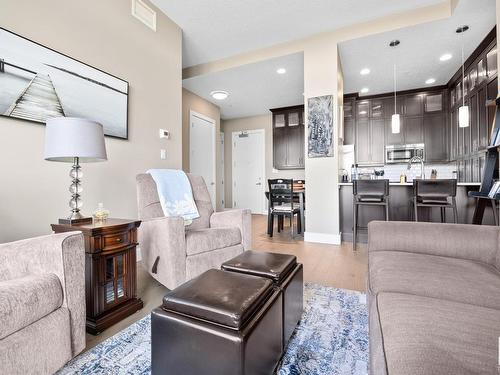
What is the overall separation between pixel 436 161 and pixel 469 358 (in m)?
5.98

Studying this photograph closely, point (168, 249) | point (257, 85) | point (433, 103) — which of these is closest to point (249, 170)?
point (257, 85)

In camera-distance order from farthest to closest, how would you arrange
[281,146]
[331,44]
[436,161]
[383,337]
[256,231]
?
[281,146]
[436,161]
[256,231]
[331,44]
[383,337]

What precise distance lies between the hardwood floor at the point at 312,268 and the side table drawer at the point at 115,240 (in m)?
0.45

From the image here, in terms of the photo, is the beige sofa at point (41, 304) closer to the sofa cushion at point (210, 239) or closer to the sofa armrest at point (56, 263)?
the sofa armrest at point (56, 263)

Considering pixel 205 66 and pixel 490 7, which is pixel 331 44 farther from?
pixel 205 66

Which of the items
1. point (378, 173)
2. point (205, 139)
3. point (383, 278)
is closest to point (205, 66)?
point (205, 139)

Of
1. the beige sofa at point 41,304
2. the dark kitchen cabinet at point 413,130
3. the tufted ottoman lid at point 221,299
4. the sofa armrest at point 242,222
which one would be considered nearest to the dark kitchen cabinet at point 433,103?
the dark kitchen cabinet at point 413,130

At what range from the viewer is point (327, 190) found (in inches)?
141

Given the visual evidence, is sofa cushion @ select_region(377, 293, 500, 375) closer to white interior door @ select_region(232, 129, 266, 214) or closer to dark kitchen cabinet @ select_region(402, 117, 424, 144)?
dark kitchen cabinet @ select_region(402, 117, 424, 144)

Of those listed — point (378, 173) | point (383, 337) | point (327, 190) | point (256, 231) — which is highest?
point (378, 173)

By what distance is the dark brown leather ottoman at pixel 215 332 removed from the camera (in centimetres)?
79

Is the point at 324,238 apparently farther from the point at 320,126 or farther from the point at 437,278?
the point at 437,278

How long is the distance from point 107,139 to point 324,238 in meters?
2.93

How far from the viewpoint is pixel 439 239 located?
1388 millimetres
